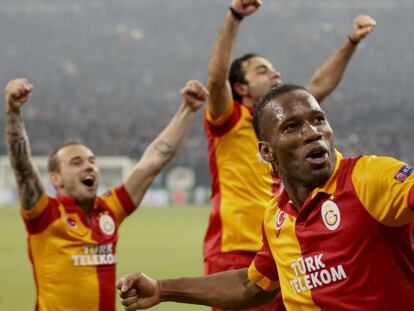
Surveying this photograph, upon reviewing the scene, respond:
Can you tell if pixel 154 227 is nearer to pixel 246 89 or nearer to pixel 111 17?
pixel 246 89

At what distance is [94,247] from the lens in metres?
4.63

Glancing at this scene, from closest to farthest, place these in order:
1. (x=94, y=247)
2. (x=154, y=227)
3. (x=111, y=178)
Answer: (x=94, y=247) → (x=154, y=227) → (x=111, y=178)

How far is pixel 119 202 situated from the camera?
16.2 ft

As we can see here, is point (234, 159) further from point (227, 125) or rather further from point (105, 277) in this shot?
point (105, 277)

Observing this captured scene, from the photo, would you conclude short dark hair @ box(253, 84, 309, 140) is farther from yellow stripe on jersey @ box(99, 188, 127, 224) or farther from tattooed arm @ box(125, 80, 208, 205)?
yellow stripe on jersey @ box(99, 188, 127, 224)

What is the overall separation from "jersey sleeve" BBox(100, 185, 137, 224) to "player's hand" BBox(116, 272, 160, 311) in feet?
6.37

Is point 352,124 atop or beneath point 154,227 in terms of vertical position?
atop

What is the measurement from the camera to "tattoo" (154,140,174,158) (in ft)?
17.0

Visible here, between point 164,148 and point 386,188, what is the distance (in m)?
3.05

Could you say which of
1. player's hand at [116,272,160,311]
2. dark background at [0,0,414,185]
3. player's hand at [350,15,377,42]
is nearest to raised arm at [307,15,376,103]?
player's hand at [350,15,377,42]

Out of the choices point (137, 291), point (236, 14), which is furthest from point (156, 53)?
point (137, 291)

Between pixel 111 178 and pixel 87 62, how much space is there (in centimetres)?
1414

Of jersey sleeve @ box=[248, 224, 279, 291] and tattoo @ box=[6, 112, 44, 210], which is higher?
tattoo @ box=[6, 112, 44, 210]

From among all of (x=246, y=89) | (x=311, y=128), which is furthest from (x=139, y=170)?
→ (x=311, y=128)
